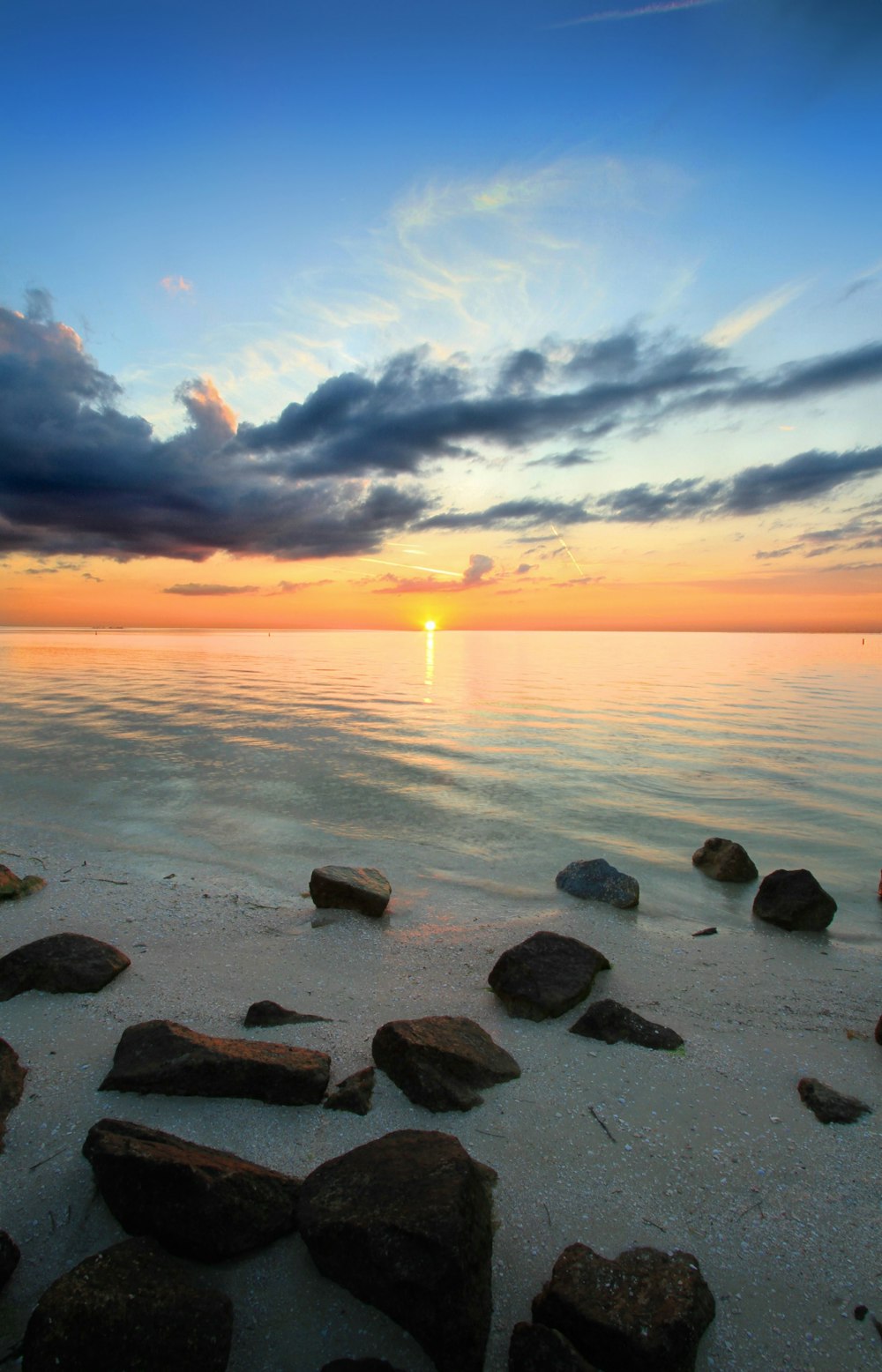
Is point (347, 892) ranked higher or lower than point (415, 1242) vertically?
lower

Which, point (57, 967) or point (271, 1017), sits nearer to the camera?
point (271, 1017)

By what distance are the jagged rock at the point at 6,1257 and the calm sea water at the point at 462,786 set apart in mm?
5508

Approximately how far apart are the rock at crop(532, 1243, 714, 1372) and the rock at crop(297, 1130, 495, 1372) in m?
0.33

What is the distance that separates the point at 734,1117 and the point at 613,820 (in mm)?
8254

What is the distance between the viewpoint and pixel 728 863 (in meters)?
8.97

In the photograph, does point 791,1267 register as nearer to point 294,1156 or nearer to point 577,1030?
point 577,1030

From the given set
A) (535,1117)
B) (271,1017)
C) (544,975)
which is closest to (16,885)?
(271,1017)

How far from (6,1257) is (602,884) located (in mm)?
6565

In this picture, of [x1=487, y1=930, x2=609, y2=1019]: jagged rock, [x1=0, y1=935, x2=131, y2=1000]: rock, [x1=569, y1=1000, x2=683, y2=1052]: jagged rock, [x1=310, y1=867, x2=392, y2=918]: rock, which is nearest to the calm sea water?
[x1=310, y1=867, x2=392, y2=918]: rock

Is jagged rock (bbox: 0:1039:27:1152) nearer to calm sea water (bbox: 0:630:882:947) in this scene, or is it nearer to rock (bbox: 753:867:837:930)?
calm sea water (bbox: 0:630:882:947)

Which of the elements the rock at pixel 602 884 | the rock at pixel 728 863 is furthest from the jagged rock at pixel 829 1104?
the rock at pixel 728 863

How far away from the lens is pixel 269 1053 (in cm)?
397

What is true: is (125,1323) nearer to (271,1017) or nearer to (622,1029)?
(271,1017)

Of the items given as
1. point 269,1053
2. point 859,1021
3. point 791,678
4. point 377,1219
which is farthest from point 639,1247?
point 791,678
